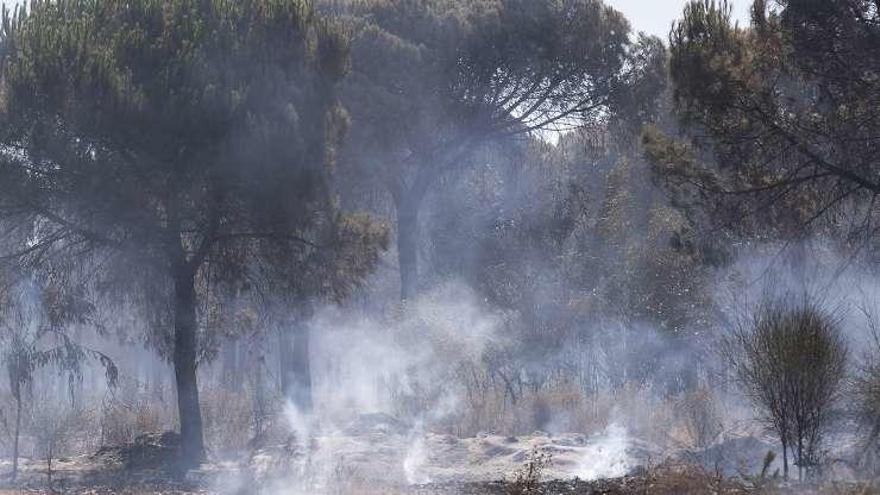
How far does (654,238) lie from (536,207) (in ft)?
33.0

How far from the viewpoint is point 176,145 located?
809 inches

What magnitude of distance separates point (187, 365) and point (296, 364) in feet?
27.5

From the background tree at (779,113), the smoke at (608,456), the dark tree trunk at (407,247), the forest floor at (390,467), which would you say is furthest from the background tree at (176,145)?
the dark tree trunk at (407,247)

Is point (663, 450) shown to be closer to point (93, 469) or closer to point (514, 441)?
point (514, 441)

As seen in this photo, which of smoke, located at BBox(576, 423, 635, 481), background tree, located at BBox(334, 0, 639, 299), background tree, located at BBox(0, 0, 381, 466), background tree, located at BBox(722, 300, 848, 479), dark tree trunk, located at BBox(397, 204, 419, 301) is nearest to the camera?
background tree, located at BBox(722, 300, 848, 479)

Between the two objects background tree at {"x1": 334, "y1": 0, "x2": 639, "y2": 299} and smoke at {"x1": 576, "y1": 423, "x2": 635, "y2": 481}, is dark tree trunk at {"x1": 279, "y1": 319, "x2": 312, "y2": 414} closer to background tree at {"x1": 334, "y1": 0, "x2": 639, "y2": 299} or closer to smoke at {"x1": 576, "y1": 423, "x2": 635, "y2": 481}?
background tree at {"x1": 334, "y1": 0, "x2": 639, "y2": 299}

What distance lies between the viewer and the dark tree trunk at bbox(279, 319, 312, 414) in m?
29.4

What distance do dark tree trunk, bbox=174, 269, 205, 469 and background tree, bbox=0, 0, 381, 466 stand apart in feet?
0.08

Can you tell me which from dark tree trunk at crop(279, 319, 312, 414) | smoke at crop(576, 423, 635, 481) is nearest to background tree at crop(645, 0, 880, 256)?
smoke at crop(576, 423, 635, 481)

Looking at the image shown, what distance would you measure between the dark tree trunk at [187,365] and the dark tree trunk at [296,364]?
21.6 feet

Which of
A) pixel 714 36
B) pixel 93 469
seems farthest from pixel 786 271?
pixel 93 469

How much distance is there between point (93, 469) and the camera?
21.0 metres

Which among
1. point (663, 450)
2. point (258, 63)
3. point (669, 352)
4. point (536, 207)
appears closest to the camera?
point (663, 450)

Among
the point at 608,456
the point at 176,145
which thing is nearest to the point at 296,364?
the point at 176,145
